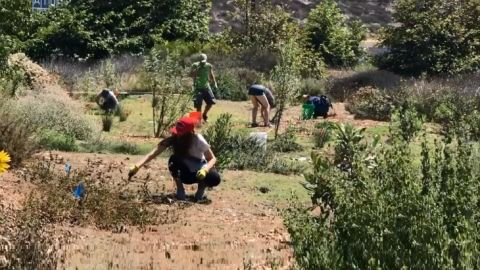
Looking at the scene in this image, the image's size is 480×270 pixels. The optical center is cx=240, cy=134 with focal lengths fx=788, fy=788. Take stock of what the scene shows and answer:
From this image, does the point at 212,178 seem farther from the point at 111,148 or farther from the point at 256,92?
the point at 256,92

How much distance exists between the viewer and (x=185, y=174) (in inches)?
337

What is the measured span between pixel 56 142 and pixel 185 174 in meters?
3.71

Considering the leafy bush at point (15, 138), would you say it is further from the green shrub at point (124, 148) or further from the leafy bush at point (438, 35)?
the leafy bush at point (438, 35)

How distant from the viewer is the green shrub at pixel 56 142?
37.2 feet

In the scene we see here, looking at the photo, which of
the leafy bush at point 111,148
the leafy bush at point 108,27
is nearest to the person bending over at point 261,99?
the leafy bush at point 111,148

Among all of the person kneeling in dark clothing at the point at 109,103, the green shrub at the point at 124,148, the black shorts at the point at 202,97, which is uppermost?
the green shrub at the point at 124,148

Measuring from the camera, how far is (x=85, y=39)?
26.3 m

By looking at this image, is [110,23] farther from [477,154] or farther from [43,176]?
[477,154]

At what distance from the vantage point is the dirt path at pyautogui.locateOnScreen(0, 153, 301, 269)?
5.92 m

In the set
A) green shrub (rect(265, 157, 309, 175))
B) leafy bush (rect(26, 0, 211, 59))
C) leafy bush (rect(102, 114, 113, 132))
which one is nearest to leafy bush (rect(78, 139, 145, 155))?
green shrub (rect(265, 157, 309, 175))

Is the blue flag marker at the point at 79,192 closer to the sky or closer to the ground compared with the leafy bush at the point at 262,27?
closer to the sky

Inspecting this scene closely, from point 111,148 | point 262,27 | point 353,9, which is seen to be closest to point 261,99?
point 111,148

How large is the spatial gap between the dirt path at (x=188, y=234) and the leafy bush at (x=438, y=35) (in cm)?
1470

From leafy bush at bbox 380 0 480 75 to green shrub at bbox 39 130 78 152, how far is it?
14478mm
